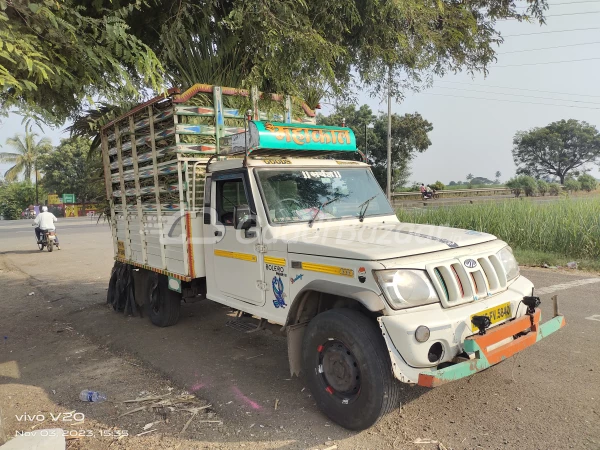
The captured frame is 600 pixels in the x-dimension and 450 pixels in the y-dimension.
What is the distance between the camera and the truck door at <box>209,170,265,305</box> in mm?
4086

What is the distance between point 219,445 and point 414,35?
20.6 feet

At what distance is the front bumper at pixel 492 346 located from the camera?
2.79 metres

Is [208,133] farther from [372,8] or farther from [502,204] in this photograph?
[502,204]

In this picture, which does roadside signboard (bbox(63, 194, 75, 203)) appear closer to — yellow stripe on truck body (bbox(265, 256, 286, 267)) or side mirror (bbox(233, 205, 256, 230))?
side mirror (bbox(233, 205, 256, 230))

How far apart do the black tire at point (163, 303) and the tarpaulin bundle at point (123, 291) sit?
1.93 ft

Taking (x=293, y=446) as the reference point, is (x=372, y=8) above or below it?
above

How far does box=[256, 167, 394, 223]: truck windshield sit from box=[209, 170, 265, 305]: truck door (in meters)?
0.22

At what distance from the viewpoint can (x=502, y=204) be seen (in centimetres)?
1218

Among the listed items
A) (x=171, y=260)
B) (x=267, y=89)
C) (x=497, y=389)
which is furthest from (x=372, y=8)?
(x=497, y=389)

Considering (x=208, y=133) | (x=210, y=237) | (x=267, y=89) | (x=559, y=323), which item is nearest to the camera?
(x=559, y=323)

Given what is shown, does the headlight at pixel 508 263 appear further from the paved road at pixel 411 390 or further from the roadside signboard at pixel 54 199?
the roadside signboard at pixel 54 199

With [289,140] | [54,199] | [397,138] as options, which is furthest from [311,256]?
[54,199]

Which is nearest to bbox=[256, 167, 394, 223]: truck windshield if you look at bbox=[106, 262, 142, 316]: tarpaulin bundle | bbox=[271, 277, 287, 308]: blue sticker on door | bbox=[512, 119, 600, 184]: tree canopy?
bbox=[271, 277, 287, 308]: blue sticker on door

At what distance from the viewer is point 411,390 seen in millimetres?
3754
